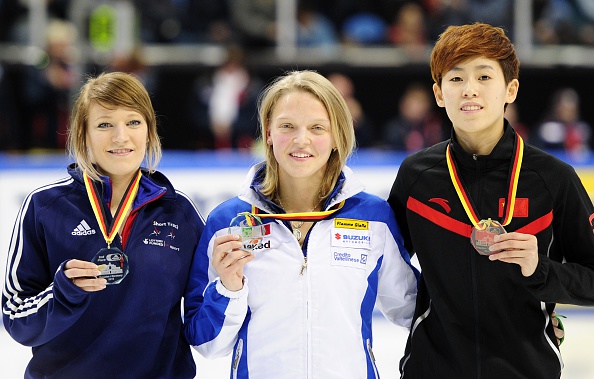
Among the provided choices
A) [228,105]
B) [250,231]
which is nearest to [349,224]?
[250,231]

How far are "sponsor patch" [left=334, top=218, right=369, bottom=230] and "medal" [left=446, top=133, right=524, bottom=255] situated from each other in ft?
1.21

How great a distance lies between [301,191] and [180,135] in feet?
25.3

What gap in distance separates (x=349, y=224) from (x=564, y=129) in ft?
25.5

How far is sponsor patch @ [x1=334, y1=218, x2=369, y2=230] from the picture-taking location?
3.27 metres

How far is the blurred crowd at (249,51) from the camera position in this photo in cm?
1000

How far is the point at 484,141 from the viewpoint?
321cm

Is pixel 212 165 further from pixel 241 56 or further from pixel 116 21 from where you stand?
pixel 116 21

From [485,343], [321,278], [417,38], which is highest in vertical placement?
[417,38]

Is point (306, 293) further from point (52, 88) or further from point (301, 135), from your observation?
point (52, 88)

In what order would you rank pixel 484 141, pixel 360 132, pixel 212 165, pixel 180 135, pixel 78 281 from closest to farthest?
1. pixel 78 281
2. pixel 484 141
3. pixel 212 165
4. pixel 360 132
5. pixel 180 135

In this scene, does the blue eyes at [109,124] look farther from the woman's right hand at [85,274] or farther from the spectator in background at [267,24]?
the spectator in background at [267,24]

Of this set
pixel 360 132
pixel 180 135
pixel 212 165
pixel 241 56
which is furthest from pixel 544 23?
pixel 212 165

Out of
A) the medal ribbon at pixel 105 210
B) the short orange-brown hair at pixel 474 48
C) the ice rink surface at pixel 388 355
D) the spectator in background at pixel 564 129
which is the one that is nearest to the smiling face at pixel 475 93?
the short orange-brown hair at pixel 474 48

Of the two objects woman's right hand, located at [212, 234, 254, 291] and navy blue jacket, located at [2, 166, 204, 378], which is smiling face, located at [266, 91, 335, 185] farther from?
navy blue jacket, located at [2, 166, 204, 378]
